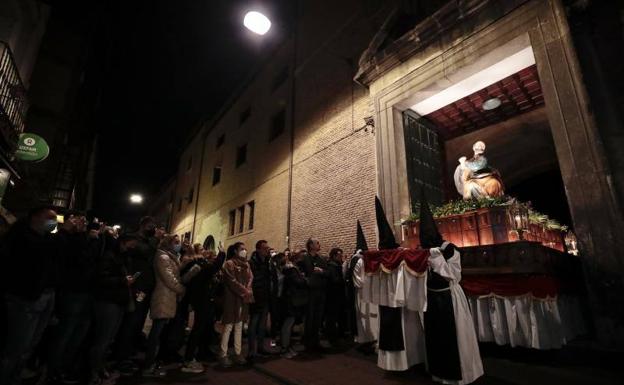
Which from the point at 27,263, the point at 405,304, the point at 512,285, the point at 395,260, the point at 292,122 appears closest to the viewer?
the point at 27,263

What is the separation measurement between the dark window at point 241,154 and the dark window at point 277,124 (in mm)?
3078

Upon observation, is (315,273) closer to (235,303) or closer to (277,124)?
(235,303)

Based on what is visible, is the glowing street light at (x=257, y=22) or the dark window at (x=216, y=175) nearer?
the glowing street light at (x=257, y=22)

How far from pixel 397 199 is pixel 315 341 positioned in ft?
13.7

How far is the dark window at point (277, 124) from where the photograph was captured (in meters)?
15.4

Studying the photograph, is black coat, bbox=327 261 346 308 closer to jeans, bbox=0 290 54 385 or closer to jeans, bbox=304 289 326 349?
jeans, bbox=304 289 326 349

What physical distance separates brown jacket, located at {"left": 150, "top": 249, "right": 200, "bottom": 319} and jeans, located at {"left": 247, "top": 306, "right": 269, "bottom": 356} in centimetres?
129

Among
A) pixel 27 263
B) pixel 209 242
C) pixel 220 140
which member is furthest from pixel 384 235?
pixel 220 140

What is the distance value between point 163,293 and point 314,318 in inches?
110

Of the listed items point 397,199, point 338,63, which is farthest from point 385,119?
point 338,63

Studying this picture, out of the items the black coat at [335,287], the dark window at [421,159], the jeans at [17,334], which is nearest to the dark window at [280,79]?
the dark window at [421,159]

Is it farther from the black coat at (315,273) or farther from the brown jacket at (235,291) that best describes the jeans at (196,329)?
the black coat at (315,273)

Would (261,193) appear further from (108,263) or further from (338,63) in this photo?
(108,263)

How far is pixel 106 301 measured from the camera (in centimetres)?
398
